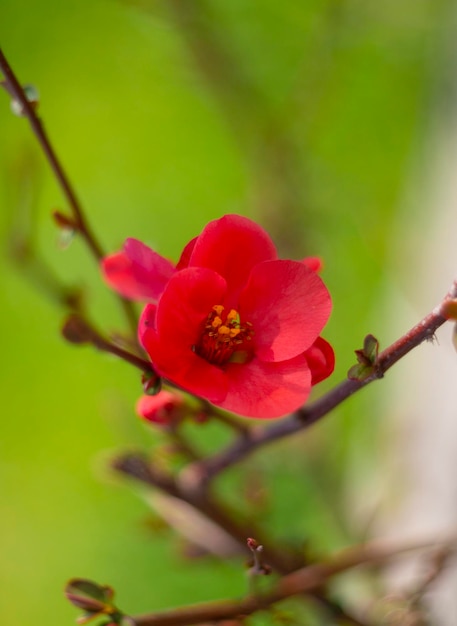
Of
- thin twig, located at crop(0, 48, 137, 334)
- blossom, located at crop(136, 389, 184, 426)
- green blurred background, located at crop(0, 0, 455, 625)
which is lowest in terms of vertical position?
blossom, located at crop(136, 389, 184, 426)

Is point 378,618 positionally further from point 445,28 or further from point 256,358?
point 445,28

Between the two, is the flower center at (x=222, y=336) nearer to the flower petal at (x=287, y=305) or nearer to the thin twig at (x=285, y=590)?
the flower petal at (x=287, y=305)

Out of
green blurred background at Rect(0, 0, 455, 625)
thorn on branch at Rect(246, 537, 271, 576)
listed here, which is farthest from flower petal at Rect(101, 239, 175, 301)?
green blurred background at Rect(0, 0, 455, 625)

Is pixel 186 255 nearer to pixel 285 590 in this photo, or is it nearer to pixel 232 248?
pixel 232 248

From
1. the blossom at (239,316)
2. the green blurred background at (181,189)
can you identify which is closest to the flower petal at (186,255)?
the blossom at (239,316)

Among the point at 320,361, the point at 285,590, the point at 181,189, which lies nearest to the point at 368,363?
the point at 320,361

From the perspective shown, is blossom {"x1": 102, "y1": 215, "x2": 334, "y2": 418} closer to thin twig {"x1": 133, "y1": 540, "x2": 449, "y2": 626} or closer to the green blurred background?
thin twig {"x1": 133, "y1": 540, "x2": 449, "y2": 626}
